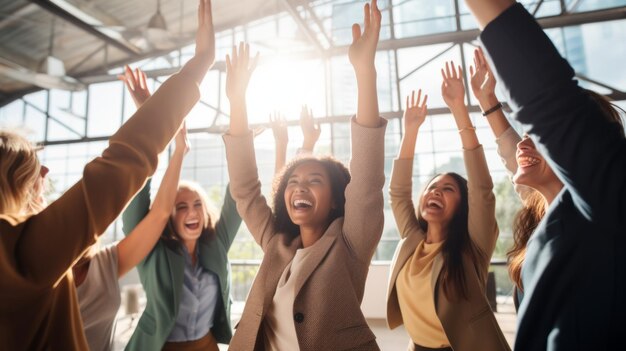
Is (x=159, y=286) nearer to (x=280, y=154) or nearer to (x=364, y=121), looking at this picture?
(x=280, y=154)

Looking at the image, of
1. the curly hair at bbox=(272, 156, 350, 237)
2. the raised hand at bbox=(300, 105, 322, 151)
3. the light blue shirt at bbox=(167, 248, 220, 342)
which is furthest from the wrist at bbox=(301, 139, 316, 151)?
the light blue shirt at bbox=(167, 248, 220, 342)

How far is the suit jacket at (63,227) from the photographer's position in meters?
0.53

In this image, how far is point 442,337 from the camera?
158cm

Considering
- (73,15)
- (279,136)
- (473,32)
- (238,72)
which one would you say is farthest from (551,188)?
(73,15)

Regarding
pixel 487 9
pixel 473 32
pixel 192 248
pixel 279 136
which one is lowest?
pixel 192 248

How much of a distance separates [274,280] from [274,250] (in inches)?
5.6

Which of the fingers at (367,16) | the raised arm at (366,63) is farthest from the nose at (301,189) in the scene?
the fingers at (367,16)

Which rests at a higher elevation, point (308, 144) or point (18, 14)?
point (18, 14)

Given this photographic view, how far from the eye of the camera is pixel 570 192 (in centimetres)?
58

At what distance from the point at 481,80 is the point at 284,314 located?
1.42 metres

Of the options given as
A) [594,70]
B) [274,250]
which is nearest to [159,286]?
[274,250]

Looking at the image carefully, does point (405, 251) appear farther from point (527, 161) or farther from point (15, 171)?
point (15, 171)

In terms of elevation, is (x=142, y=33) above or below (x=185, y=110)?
above

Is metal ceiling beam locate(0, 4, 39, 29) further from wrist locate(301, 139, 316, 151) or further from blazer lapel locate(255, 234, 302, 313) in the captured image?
blazer lapel locate(255, 234, 302, 313)
